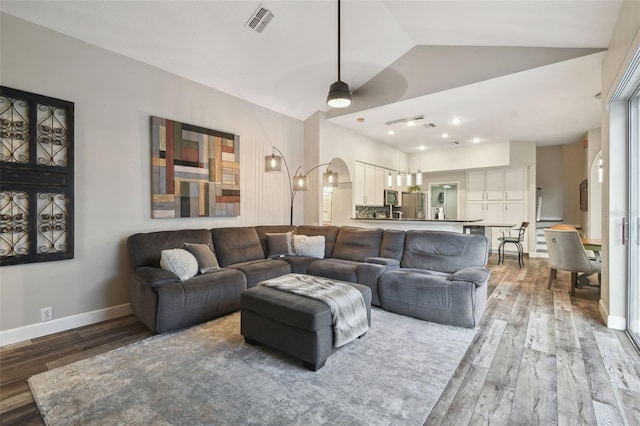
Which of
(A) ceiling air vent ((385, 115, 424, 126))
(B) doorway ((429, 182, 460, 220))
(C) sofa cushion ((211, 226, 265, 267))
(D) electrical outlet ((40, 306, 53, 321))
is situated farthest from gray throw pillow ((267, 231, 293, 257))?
(B) doorway ((429, 182, 460, 220))

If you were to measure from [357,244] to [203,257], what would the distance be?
219 centimetres

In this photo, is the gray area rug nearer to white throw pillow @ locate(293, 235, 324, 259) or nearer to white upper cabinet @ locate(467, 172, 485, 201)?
white throw pillow @ locate(293, 235, 324, 259)

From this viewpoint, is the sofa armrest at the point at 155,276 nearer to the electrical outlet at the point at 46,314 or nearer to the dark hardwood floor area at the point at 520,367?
the dark hardwood floor area at the point at 520,367

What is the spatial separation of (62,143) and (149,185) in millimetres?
922

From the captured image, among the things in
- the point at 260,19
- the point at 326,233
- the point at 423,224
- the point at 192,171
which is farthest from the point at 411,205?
the point at 260,19

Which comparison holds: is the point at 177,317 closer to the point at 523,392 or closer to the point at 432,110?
the point at 523,392

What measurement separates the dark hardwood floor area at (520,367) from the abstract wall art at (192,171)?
1502 mm

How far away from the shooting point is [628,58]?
7.72 feet

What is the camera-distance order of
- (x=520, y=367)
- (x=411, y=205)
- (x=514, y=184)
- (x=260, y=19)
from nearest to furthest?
(x=520, y=367), (x=260, y=19), (x=514, y=184), (x=411, y=205)

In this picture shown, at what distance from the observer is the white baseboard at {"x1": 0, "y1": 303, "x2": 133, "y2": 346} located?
108 inches

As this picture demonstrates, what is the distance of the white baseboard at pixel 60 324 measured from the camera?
2.73 meters

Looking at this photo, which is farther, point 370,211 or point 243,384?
point 370,211

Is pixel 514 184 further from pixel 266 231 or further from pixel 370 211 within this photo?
pixel 266 231

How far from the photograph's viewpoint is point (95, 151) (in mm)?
3238
